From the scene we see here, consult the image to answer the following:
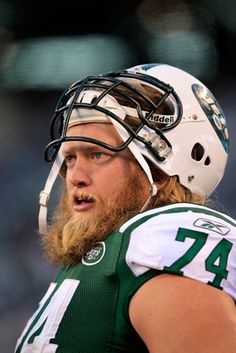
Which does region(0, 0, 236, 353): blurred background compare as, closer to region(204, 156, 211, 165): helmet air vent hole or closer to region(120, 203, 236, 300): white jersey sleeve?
region(204, 156, 211, 165): helmet air vent hole

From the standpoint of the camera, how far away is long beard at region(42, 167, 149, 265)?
177 cm

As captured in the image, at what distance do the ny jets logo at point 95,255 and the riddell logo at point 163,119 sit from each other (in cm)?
34

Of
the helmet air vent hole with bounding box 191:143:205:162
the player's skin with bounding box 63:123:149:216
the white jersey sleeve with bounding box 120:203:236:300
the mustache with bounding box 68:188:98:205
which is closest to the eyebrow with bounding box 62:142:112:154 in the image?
the player's skin with bounding box 63:123:149:216

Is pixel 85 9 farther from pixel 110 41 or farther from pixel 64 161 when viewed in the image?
pixel 64 161

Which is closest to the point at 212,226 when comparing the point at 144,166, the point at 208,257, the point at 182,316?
the point at 208,257

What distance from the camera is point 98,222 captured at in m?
1.80

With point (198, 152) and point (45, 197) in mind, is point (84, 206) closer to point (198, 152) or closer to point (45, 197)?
point (45, 197)

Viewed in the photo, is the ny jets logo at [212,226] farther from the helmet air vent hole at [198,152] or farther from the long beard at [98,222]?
the helmet air vent hole at [198,152]

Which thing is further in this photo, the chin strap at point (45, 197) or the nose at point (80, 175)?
the chin strap at point (45, 197)

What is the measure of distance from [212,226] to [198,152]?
1.52ft

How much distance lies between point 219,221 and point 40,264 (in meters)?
2.70

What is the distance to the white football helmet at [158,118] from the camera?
184 centimetres

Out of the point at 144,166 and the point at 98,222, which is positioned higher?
the point at 144,166

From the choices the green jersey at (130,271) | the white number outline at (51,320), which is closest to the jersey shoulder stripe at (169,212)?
the green jersey at (130,271)
